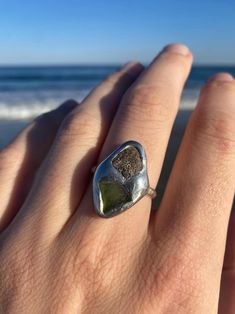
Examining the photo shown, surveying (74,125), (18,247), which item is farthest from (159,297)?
(74,125)

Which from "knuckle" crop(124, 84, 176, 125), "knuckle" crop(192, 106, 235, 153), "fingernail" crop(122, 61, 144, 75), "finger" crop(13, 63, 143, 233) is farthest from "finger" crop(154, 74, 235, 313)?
"fingernail" crop(122, 61, 144, 75)

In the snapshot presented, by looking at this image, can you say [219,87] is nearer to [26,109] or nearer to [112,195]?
[112,195]

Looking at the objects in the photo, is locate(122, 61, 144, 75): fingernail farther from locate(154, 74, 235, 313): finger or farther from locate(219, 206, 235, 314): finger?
locate(219, 206, 235, 314): finger

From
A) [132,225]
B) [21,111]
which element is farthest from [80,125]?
[21,111]

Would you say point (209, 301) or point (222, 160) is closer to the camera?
point (209, 301)

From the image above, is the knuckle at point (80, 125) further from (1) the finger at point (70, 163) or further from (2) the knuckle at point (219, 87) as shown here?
(2) the knuckle at point (219, 87)

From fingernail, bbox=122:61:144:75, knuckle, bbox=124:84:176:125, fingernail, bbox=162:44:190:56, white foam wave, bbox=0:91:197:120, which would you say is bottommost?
white foam wave, bbox=0:91:197:120

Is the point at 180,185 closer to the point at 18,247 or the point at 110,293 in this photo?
the point at 110,293
